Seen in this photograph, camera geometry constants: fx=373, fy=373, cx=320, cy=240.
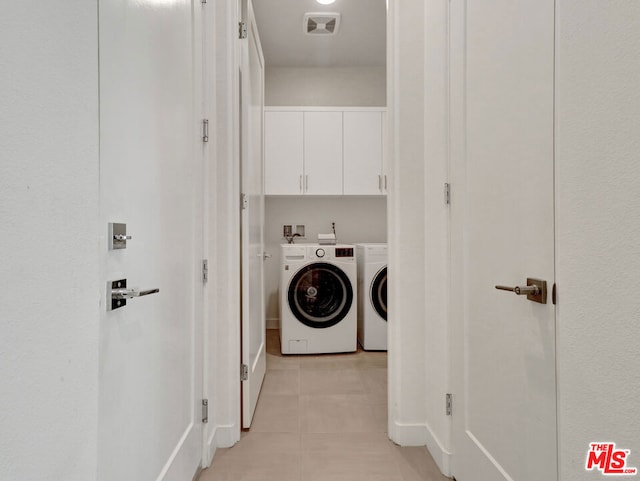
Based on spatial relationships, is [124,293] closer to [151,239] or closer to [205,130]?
[151,239]

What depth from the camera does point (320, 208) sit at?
4.12 m

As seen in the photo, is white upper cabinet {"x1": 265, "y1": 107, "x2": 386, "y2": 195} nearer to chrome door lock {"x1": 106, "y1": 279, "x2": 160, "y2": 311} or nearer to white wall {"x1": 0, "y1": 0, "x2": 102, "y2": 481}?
chrome door lock {"x1": 106, "y1": 279, "x2": 160, "y2": 311}

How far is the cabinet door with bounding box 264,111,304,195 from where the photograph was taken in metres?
3.71

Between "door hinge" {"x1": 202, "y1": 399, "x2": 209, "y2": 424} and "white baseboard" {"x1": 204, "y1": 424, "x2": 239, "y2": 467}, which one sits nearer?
"door hinge" {"x1": 202, "y1": 399, "x2": 209, "y2": 424}

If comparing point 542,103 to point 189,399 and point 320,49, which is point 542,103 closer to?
point 189,399

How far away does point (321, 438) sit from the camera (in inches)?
76.5

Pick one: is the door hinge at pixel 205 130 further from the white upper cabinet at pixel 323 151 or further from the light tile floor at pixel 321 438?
the white upper cabinet at pixel 323 151

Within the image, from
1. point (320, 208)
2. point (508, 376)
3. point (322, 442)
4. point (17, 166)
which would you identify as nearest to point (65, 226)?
point (17, 166)

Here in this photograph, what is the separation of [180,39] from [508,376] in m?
1.67

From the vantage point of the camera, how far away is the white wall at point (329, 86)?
409 centimetres

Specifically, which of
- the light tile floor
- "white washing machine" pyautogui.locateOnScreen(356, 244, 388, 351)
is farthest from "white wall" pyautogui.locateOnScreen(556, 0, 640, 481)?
"white washing machine" pyautogui.locateOnScreen(356, 244, 388, 351)

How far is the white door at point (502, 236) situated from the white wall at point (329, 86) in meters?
2.62

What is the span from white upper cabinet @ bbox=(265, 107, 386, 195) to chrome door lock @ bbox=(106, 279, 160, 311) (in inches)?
110

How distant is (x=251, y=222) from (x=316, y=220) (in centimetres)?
199
